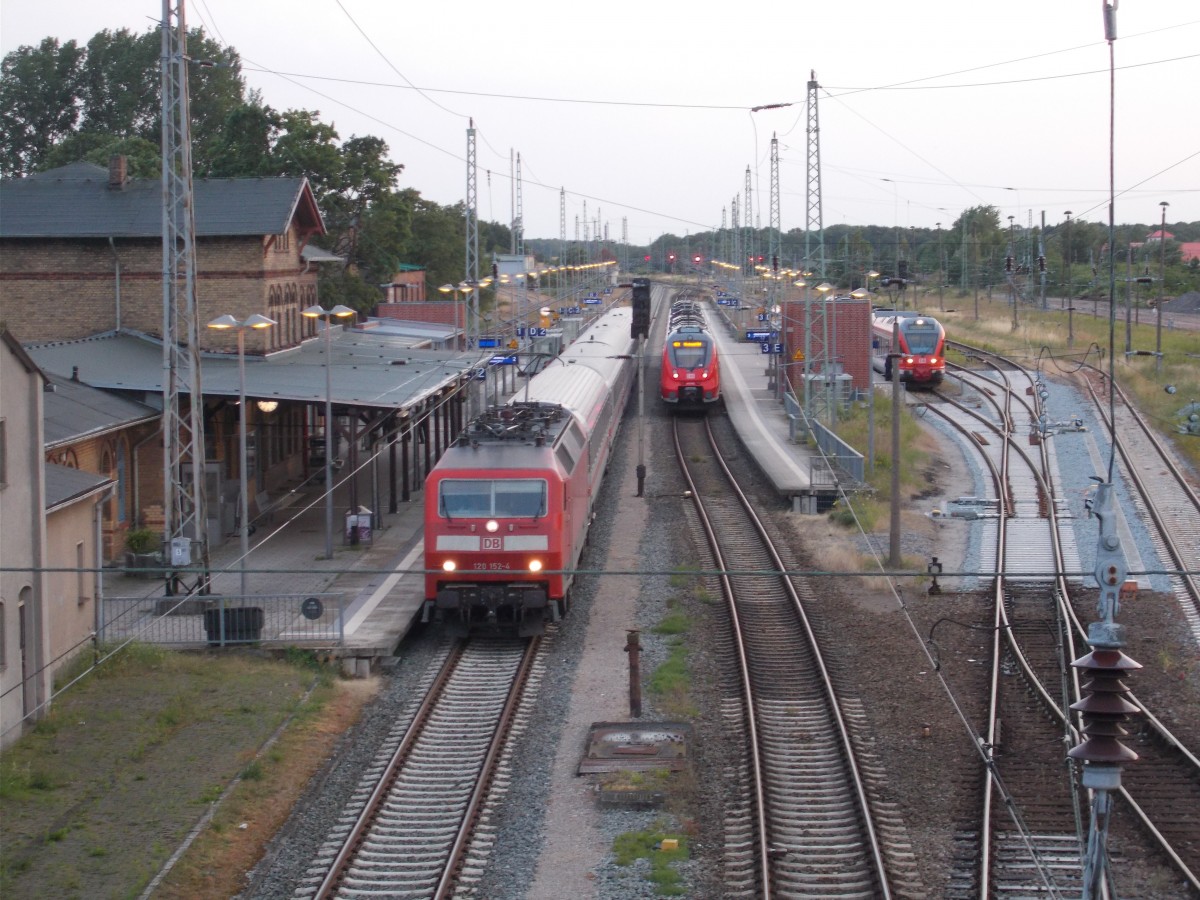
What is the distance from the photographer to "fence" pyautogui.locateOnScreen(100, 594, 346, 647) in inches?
644

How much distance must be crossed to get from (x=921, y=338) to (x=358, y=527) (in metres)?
23.4

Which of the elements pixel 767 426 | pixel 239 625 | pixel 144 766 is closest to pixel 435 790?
pixel 144 766

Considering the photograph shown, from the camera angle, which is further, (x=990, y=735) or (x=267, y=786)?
(x=990, y=735)

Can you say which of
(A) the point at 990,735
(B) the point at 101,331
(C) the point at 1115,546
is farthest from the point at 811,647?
(B) the point at 101,331

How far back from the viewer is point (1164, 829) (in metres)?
10.9

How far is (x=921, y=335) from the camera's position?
4134cm

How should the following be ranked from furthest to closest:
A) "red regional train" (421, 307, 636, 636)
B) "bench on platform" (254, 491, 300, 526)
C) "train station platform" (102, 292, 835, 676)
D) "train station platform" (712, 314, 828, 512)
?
"train station platform" (712, 314, 828, 512) < "bench on platform" (254, 491, 300, 526) < "red regional train" (421, 307, 636, 636) < "train station platform" (102, 292, 835, 676)

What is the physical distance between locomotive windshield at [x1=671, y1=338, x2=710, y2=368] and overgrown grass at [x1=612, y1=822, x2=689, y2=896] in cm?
2981

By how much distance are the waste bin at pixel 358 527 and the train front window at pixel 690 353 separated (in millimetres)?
18669

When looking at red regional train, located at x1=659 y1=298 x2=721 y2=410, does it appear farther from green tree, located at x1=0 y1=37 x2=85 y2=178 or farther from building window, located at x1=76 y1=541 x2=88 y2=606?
green tree, located at x1=0 y1=37 x2=85 y2=178

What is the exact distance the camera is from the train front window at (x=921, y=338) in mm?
41156

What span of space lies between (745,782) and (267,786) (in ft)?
14.1

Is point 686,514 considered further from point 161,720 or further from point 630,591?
point 161,720

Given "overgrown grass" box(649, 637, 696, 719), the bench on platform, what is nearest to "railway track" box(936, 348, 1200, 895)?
"overgrown grass" box(649, 637, 696, 719)
